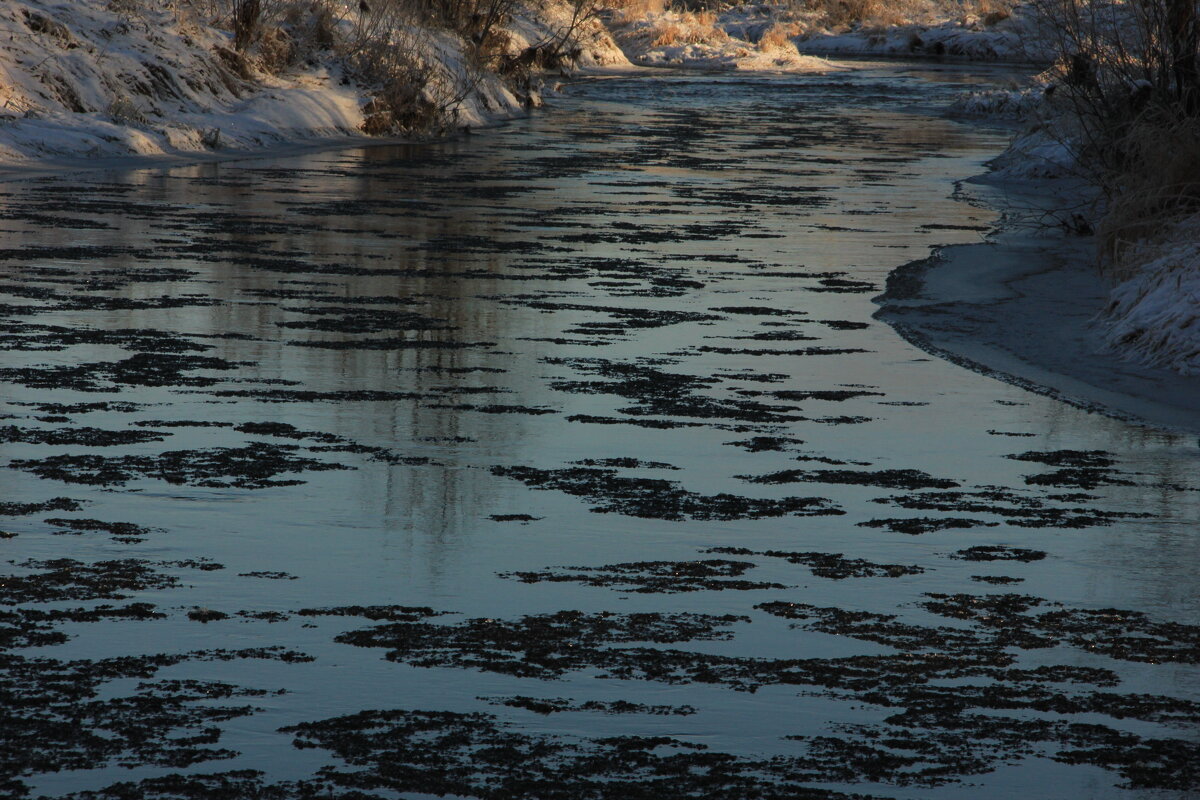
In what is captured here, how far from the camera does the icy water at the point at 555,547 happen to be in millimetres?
3846

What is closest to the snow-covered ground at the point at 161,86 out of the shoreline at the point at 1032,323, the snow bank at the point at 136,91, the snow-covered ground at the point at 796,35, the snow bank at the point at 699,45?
the snow bank at the point at 136,91

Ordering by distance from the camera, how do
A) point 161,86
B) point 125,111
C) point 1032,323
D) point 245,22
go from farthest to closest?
point 245,22
point 161,86
point 125,111
point 1032,323

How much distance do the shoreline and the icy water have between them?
0.31 meters

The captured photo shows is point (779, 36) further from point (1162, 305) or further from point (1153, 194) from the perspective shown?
point (1162, 305)

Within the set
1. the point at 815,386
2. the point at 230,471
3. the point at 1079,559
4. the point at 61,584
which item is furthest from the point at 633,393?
the point at 61,584

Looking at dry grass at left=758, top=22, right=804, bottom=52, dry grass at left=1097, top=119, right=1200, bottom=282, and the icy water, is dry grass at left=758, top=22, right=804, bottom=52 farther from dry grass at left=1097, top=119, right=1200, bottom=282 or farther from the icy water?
the icy water

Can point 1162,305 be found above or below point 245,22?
below

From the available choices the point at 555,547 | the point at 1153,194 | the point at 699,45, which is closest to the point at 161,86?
the point at 1153,194

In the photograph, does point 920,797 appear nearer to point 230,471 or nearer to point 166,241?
point 230,471

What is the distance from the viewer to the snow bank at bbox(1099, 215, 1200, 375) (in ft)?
30.7

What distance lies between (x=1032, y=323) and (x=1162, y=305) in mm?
1034

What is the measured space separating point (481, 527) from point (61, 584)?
144cm

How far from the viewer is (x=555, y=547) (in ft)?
18.2

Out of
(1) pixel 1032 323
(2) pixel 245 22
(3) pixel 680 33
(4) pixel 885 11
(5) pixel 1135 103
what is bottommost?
(1) pixel 1032 323
